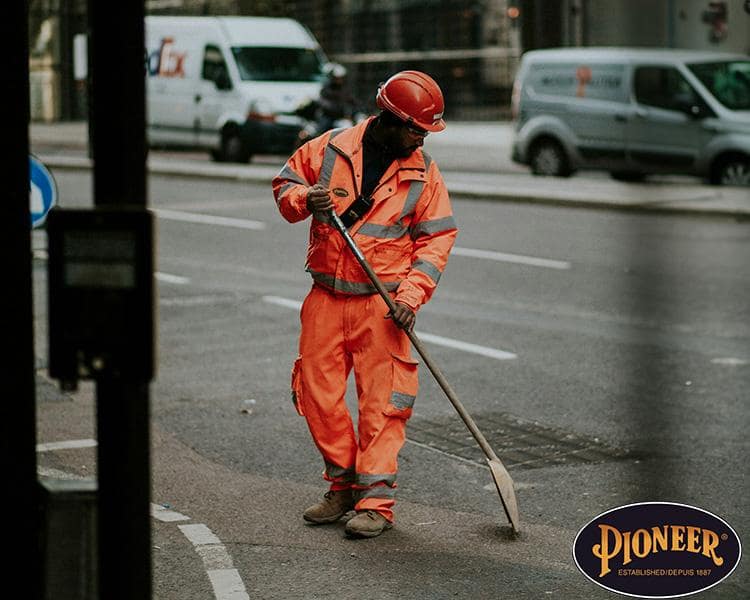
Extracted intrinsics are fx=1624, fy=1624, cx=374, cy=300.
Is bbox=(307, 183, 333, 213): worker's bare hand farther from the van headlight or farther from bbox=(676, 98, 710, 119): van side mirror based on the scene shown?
the van headlight

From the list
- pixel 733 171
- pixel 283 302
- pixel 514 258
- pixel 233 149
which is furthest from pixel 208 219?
pixel 233 149

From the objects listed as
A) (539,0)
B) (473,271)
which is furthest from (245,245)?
(539,0)

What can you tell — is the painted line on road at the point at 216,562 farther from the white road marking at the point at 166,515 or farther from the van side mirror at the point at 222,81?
the van side mirror at the point at 222,81

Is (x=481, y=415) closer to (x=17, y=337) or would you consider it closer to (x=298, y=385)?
(x=298, y=385)

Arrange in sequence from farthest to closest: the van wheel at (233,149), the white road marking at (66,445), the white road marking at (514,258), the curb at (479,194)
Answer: the van wheel at (233,149)
the curb at (479,194)
the white road marking at (514,258)
the white road marking at (66,445)

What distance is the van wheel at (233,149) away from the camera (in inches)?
1013

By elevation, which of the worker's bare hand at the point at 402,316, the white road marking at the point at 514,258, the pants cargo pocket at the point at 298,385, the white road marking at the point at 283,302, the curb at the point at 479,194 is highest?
the worker's bare hand at the point at 402,316

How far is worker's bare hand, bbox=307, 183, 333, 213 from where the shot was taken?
19.7 feet

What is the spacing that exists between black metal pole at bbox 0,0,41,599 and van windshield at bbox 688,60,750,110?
1745cm

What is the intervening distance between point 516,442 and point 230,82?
18928 millimetres

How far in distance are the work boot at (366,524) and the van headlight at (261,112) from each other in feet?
63.7

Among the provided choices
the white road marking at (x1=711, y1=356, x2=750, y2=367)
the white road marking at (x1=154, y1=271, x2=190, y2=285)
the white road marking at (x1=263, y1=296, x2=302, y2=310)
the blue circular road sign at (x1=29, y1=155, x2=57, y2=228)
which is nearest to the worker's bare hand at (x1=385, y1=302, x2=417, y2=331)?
the white road marking at (x1=711, y1=356, x2=750, y2=367)

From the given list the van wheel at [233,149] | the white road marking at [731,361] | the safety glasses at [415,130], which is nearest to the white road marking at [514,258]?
the white road marking at [731,361]

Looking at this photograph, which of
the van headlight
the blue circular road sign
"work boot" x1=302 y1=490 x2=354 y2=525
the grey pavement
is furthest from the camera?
the van headlight
